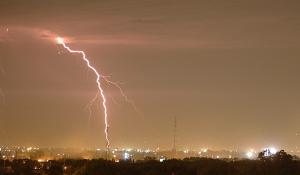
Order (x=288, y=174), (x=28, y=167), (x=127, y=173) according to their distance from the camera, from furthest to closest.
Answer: (x=28, y=167) → (x=127, y=173) → (x=288, y=174)

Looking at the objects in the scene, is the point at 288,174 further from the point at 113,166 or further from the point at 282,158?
the point at 113,166

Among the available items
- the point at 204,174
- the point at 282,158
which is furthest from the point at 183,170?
the point at 282,158

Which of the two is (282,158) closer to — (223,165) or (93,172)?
(223,165)

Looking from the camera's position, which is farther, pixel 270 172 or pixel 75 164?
pixel 75 164

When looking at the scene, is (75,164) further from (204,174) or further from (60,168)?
(204,174)

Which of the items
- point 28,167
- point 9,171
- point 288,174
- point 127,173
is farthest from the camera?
point 28,167

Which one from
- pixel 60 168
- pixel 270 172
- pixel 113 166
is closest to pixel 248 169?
pixel 270 172

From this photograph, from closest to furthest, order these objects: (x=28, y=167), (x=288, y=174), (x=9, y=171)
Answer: (x=288, y=174)
(x=9, y=171)
(x=28, y=167)

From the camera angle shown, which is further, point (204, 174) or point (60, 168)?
point (60, 168)
